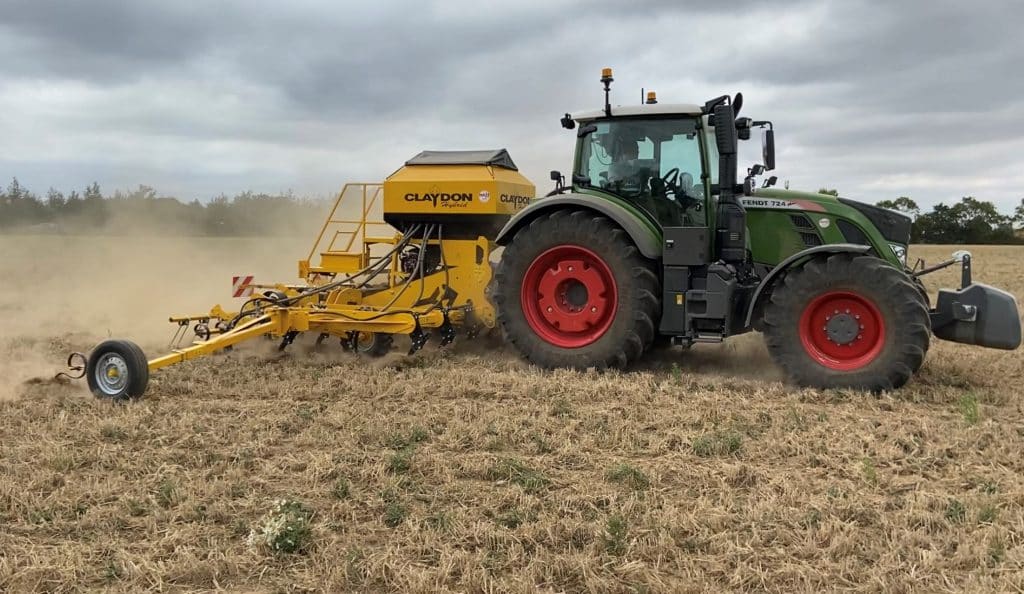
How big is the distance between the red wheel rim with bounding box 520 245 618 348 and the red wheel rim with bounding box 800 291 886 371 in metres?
1.69

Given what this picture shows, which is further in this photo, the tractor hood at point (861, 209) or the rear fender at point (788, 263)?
the tractor hood at point (861, 209)

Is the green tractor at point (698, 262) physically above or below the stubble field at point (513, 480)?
above

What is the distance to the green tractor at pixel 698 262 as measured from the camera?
20.1ft

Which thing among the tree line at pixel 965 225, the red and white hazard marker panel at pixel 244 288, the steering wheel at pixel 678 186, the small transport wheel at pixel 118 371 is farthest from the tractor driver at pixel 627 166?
the tree line at pixel 965 225

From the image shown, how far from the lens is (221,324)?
796 centimetres

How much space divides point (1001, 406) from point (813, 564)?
347cm

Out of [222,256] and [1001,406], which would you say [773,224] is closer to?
[1001,406]

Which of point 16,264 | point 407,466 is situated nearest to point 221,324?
point 407,466

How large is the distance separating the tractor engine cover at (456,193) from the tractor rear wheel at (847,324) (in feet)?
10.3

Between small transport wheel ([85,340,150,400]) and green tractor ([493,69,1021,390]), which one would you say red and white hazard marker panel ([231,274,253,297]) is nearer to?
small transport wheel ([85,340,150,400])

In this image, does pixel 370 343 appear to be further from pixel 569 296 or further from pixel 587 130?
pixel 587 130

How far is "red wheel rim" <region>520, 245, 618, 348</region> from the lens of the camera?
7094 millimetres

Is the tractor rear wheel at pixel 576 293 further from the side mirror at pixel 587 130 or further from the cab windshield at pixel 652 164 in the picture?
the side mirror at pixel 587 130

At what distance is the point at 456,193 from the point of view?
26.7ft
